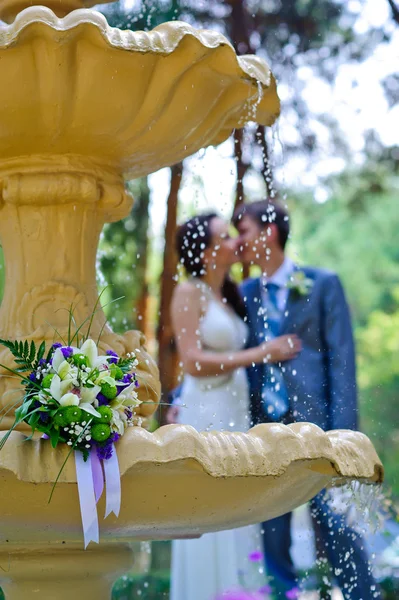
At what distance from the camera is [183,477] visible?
7.06 feet

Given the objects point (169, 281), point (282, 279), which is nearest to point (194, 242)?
point (282, 279)

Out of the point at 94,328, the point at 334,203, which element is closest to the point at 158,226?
the point at 334,203

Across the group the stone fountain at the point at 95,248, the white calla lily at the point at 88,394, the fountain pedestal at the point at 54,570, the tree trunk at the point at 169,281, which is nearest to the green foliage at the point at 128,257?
the tree trunk at the point at 169,281

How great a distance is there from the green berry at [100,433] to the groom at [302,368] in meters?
2.37

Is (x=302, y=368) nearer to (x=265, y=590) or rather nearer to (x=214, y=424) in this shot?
(x=214, y=424)

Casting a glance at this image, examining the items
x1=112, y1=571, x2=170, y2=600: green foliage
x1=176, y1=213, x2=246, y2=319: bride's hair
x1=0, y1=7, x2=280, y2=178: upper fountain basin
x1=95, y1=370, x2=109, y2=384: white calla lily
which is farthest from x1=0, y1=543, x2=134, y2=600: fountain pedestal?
x1=112, y1=571, x2=170, y2=600: green foliage

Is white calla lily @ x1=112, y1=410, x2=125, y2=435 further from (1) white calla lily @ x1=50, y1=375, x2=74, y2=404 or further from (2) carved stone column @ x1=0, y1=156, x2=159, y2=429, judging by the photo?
(2) carved stone column @ x1=0, y1=156, x2=159, y2=429

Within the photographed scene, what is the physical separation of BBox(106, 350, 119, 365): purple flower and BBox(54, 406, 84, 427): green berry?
0.64 feet

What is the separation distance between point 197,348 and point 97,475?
2.50 m

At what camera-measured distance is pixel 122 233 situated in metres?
8.30

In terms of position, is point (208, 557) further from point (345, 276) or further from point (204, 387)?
point (345, 276)

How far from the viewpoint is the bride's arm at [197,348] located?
4.46 m

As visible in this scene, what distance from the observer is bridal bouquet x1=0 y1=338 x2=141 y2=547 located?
2014 mm

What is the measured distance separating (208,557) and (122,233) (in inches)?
169
